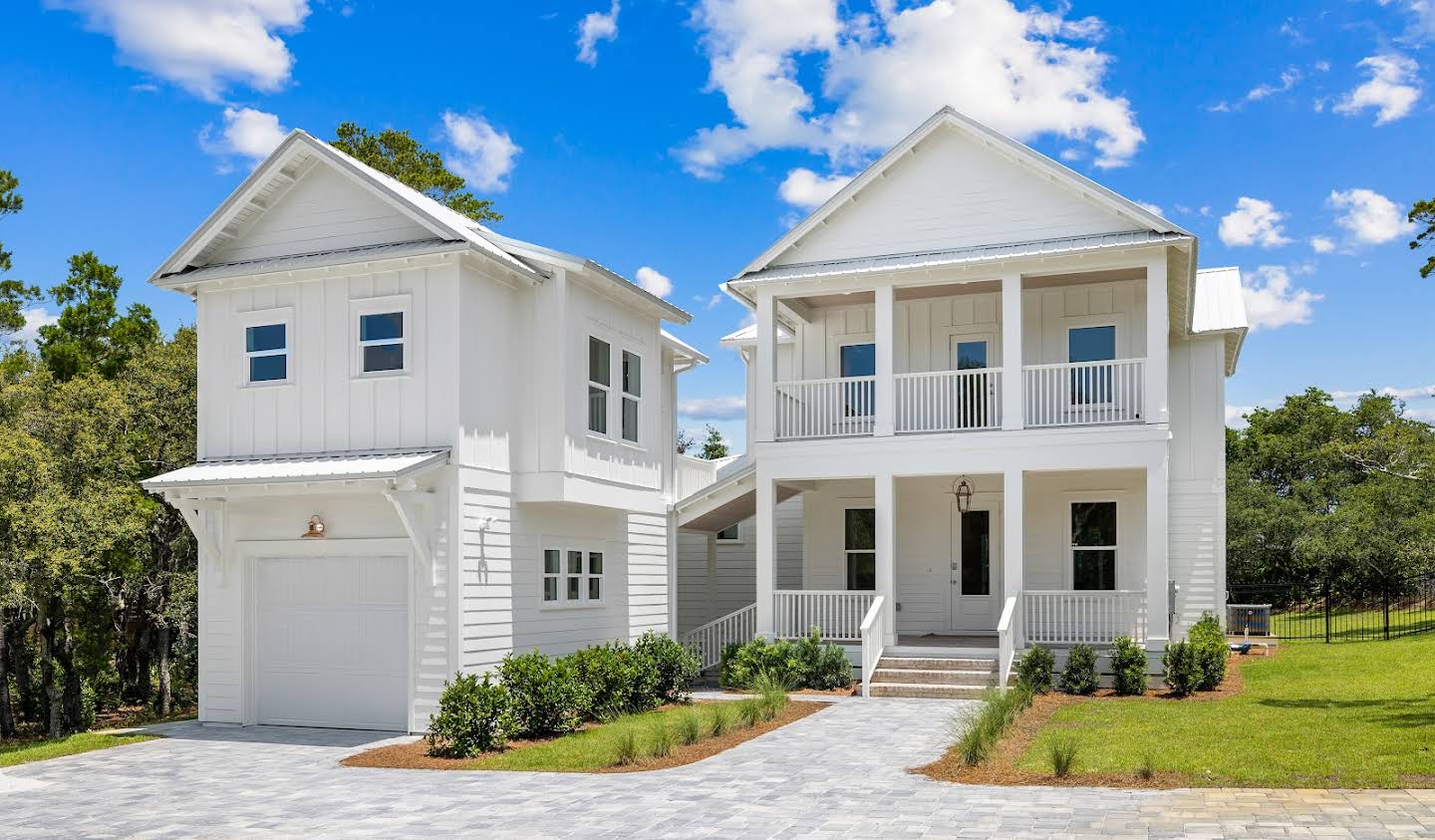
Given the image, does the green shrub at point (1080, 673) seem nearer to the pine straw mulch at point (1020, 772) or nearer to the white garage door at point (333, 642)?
the pine straw mulch at point (1020, 772)

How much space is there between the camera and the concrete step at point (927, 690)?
1806 cm

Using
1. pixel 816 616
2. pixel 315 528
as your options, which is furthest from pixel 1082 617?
pixel 315 528

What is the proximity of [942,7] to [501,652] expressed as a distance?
1148 cm

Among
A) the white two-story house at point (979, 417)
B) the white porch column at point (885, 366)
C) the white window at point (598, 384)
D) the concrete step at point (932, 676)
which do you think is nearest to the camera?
the white window at point (598, 384)

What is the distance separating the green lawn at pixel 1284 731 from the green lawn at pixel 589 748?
395cm

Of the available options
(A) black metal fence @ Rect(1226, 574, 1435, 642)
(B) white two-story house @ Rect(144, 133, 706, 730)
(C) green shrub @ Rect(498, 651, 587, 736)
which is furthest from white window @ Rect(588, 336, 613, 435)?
(A) black metal fence @ Rect(1226, 574, 1435, 642)

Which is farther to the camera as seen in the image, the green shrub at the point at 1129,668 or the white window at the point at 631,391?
the white window at the point at 631,391

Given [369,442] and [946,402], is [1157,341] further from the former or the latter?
[369,442]

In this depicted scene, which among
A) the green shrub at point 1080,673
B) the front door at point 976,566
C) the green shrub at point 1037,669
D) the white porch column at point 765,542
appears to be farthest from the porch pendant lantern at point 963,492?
the green shrub at point 1080,673

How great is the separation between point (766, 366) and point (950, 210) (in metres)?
4.07

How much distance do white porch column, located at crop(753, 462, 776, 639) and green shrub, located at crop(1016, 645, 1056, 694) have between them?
436 cm

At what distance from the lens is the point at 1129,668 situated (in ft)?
59.2

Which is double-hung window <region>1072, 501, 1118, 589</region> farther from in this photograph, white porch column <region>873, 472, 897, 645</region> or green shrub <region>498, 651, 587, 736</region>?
green shrub <region>498, 651, 587, 736</region>

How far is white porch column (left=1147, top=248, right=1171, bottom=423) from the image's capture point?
18.9m
